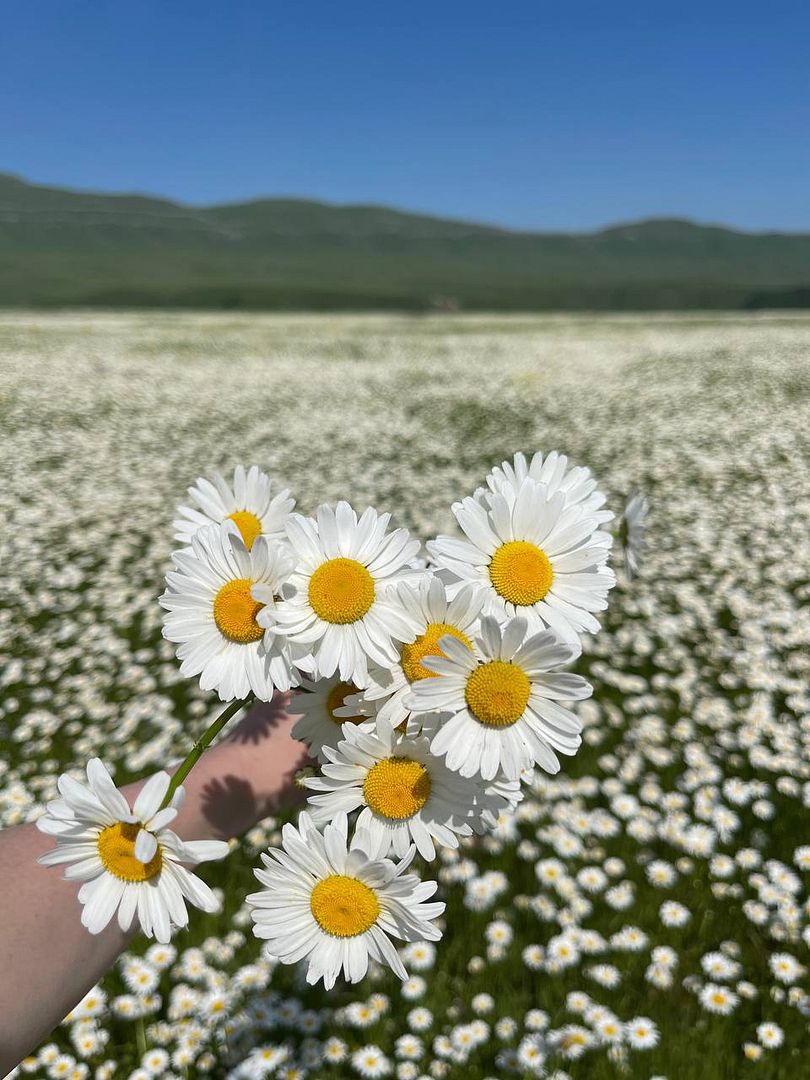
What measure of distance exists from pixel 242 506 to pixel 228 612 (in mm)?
421

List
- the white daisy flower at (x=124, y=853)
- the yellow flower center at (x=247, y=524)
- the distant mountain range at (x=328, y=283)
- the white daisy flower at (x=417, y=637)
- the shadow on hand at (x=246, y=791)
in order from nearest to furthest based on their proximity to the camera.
Answer: 1. the white daisy flower at (x=124, y=853)
2. the white daisy flower at (x=417, y=637)
3. the yellow flower center at (x=247, y=524)
4. the shadow on hand at (x=246, y=791)
5. the distant mountain range at (x=328, y=283)

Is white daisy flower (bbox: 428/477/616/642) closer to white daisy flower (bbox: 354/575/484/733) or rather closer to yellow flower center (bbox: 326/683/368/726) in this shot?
white daisy flower (bbox: 354/575/484/733)

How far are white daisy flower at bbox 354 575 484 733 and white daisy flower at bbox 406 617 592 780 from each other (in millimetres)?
44

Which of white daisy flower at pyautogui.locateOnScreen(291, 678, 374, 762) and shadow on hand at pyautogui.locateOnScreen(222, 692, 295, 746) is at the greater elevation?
white daisy flower at pyautogui.locateOnScreen(291, 678, 374, 762)

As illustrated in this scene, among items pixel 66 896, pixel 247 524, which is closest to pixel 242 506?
pixel 247 524

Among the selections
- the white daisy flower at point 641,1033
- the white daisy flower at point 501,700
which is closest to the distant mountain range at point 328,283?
the white daisy flower at point 641,1033

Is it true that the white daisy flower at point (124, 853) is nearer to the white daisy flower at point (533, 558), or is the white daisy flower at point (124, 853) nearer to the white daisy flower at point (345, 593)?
the white daisy flower at point (345, 593)

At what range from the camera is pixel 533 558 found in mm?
1111

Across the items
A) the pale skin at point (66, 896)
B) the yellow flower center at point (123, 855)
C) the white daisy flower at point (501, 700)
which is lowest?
the pale skin at point (66, 896)

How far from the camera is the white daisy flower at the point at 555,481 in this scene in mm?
1203

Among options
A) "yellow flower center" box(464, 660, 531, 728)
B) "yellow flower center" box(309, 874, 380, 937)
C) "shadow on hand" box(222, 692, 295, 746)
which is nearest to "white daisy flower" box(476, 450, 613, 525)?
"yellow flower center" box(464, 660, 531, 728)

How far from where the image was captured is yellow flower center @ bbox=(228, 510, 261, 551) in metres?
1.34

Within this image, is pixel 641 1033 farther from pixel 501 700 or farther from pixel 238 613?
pixel 238 613

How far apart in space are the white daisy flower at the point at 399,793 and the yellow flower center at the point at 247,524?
0.52m
